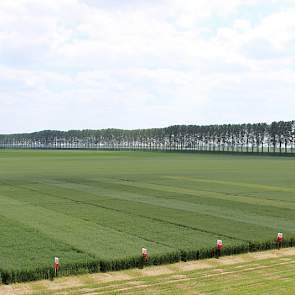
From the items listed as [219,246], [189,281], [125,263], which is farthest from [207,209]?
[189,281]

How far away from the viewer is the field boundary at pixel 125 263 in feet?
61.0

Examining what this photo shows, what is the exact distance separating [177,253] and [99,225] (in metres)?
8.19

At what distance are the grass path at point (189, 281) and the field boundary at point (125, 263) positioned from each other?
474 mm

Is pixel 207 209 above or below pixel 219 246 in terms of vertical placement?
below

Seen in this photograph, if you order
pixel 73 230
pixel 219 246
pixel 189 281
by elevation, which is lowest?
pixel 189 281

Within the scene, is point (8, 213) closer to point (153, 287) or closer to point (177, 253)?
point (177, 253)

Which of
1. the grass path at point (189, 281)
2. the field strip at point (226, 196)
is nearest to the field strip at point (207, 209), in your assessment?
the field strip at point (226, 196)

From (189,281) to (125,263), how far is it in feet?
10.7

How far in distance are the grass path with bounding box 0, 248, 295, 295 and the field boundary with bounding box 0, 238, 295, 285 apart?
474mm

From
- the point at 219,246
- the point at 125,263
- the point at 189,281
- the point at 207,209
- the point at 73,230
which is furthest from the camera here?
the point at 207,209

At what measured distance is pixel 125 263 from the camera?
2048 centimetres

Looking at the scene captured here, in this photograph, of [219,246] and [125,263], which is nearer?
[125,263]

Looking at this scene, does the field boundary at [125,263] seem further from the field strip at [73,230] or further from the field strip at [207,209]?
the field strip at [207,209]

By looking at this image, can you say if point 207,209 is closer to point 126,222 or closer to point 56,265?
point 126,222
